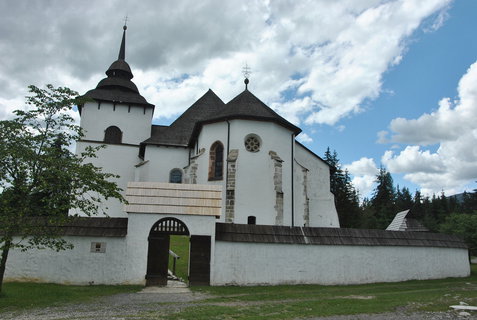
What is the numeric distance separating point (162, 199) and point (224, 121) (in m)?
8.62

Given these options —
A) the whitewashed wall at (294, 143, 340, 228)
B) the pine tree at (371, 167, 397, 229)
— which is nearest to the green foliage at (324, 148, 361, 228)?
the pine tree at (371, 167, 397, 229)

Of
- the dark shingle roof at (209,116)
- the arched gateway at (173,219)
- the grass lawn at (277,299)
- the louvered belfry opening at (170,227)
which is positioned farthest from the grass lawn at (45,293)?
the dark shingle roof at (209,116)

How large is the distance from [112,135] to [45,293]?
20237 millimetres

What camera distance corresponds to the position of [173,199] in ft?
48.2

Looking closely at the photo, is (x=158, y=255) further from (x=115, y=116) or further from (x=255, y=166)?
(x=115, y=116)

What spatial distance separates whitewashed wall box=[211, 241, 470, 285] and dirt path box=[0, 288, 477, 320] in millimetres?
2906

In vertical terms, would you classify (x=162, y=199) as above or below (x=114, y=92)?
below

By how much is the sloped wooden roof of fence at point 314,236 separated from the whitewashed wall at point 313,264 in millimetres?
188

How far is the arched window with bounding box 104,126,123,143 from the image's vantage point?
3058 cm

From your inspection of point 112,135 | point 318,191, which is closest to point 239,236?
point 318,191

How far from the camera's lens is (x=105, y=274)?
544 inches

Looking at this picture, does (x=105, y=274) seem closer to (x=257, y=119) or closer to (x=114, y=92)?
(x=257, y=119)

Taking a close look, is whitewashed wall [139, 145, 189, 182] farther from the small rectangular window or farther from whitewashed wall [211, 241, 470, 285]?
whitewashed wall [211, 241, 470, 285]

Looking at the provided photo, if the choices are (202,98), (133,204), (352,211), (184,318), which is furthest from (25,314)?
(352,211)
